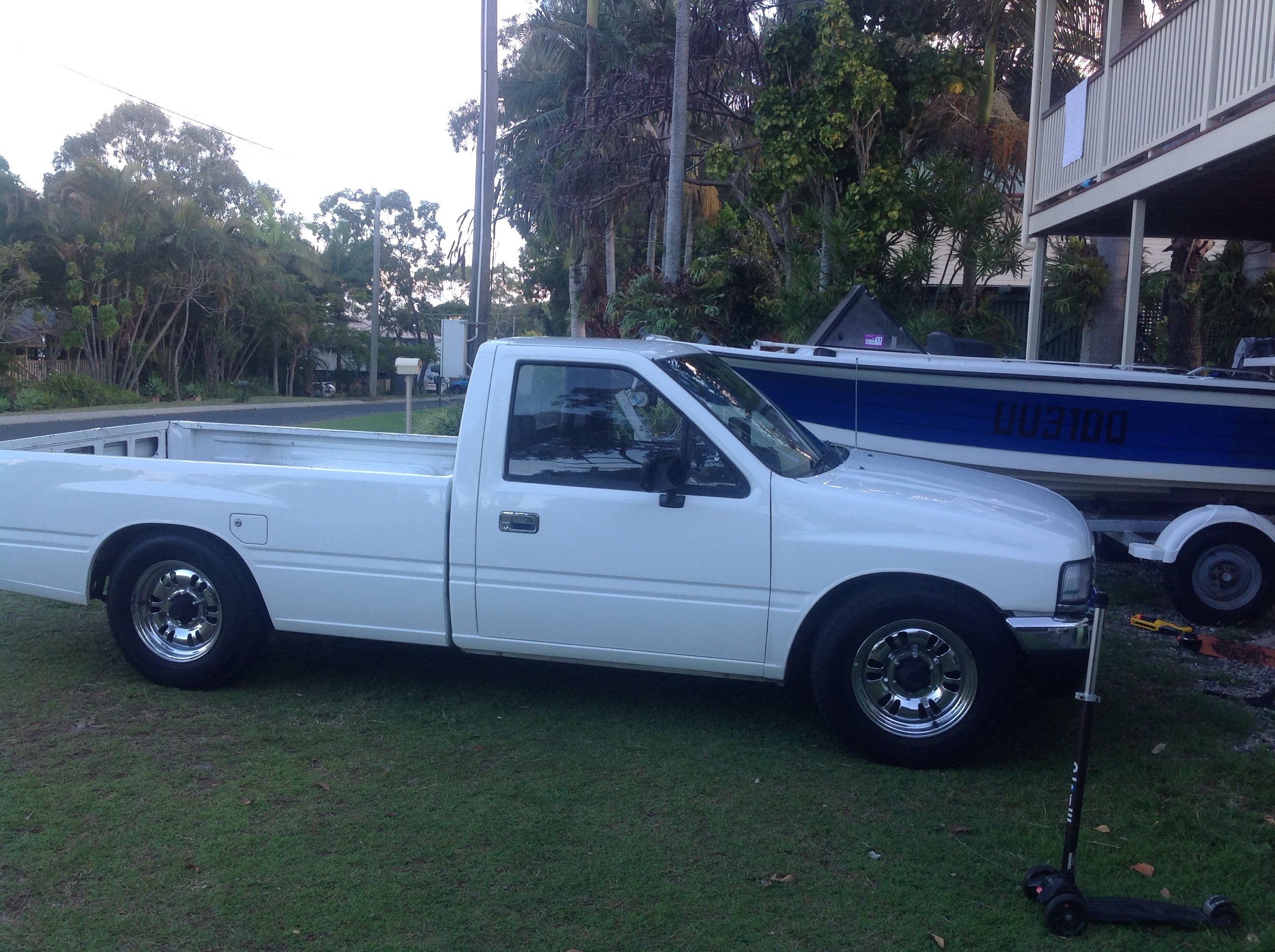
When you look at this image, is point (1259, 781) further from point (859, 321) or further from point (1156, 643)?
point (859, 321)

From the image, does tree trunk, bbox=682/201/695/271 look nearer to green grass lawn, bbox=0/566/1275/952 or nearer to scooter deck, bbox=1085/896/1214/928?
green grass lawn, bbox=0/566/1275/952

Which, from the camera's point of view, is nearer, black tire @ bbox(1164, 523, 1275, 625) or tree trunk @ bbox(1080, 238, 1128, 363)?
black tire @ bbox(1164, 523, 1275, 625)

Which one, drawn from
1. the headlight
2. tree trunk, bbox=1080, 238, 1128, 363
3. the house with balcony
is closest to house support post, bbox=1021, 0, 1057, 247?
the house with balcony

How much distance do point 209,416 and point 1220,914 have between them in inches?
1102

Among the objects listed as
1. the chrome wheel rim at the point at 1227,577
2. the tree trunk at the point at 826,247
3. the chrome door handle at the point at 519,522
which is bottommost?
the chrome wheel rim at the point at 1227,577

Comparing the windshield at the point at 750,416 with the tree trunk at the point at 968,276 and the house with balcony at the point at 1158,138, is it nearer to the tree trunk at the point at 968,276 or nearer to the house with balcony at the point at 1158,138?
Result: the house with balcony at the point at 1158,138

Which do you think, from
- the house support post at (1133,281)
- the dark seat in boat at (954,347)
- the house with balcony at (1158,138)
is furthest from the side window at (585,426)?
the house support post at (1133,281)

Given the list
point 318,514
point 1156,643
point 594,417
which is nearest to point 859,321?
point 1156,643

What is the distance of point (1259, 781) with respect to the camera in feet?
15.8

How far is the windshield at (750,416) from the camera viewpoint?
5.16 m

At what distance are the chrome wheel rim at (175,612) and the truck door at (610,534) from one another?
1.54 m

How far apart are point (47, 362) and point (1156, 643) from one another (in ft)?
113

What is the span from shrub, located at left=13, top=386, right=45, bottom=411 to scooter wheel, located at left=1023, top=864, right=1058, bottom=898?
102 feet

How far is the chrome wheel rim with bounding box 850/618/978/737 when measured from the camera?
482 cm
